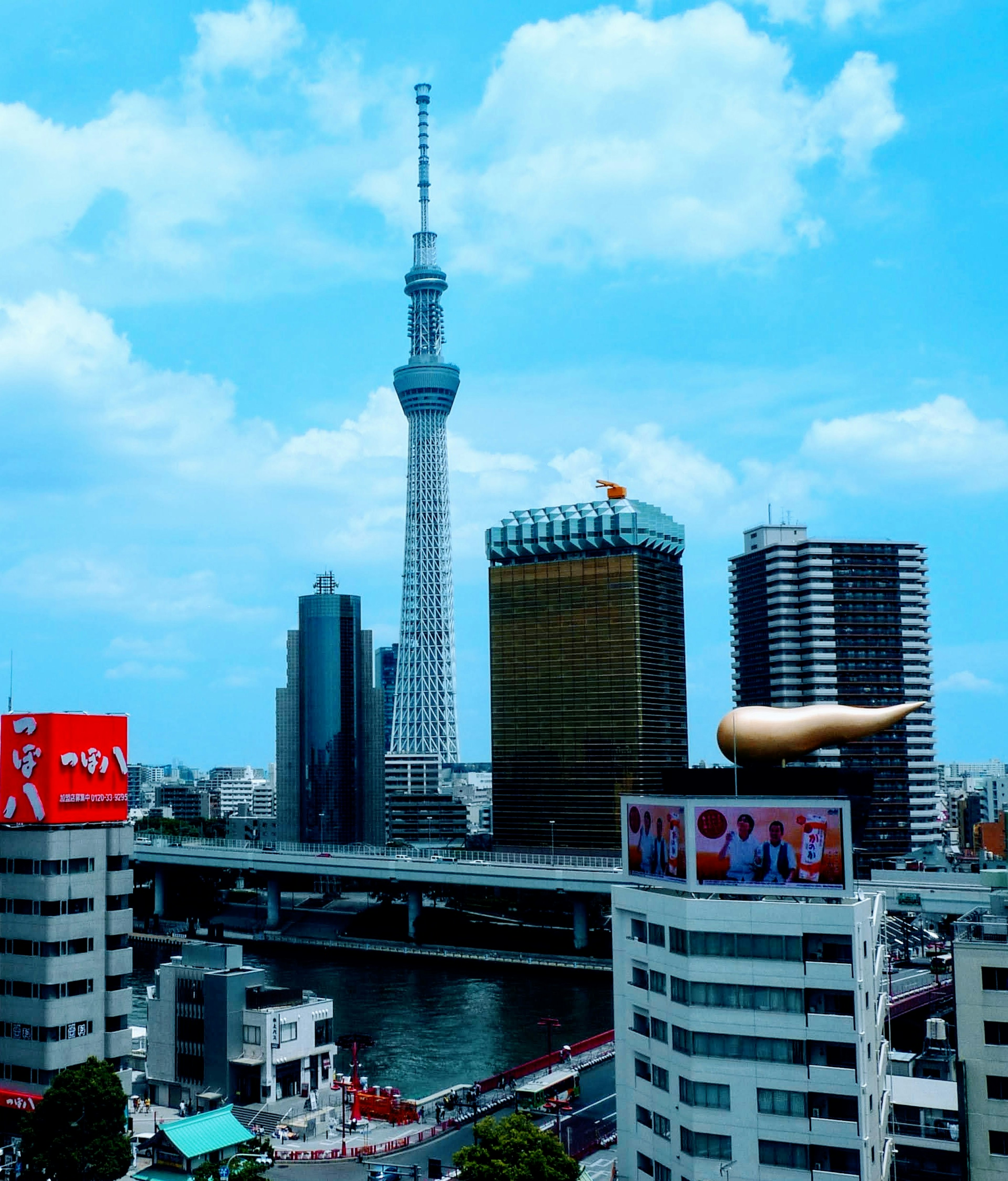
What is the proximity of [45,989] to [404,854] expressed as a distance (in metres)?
113

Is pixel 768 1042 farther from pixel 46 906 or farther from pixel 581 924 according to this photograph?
pixel 581 924

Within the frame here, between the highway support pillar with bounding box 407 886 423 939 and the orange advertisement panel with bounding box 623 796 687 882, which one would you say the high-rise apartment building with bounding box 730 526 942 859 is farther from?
the orange advertisement panel with bounding box 623 796 687 882

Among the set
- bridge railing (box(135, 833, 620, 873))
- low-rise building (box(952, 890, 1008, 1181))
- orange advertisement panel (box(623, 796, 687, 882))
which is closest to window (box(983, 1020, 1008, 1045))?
low-rise building (box(952, 890, 1008, 1181))

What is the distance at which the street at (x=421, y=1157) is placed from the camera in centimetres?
5312

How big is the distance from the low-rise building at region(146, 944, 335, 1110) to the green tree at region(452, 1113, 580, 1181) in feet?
84.2

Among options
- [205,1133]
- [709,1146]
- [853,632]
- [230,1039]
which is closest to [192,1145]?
[205,1133]

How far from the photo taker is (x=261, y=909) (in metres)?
159

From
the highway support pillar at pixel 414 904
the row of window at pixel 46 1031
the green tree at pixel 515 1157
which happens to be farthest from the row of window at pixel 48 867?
the highway support pillar at pixel 414 904

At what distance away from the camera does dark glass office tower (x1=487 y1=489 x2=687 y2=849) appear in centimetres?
15962

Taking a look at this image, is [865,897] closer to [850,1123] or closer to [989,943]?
[989,943]

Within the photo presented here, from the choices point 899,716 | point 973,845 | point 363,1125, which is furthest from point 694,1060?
point 973,845

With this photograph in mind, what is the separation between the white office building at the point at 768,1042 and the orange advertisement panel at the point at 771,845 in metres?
0.75

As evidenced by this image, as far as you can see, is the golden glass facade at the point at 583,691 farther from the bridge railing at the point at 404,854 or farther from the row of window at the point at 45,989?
the row of window at the point at 45,989

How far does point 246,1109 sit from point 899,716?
4011 centimetres
